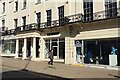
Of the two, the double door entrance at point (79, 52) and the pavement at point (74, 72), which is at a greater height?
the double door entrance at point (79, 52)

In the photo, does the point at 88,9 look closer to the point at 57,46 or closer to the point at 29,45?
the point at 57,46

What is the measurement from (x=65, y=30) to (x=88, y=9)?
402 cm

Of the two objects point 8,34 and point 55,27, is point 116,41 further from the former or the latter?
point 8,34

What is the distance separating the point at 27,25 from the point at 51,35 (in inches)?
252

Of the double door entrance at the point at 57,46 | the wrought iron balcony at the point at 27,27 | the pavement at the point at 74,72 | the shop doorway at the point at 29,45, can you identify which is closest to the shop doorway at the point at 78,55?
the double door entrance at the point at 57,46

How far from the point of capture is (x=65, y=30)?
2819 centimetres

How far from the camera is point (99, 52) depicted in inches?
942

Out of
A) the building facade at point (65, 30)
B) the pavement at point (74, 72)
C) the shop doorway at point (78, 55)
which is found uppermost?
the building facade at point (65, 30)

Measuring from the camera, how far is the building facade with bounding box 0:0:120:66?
75.5 feet

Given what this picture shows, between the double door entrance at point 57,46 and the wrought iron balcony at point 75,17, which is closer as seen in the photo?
the wrought iron balcony at point 75,17

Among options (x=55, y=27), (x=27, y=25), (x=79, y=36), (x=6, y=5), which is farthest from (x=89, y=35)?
(x=6, y=5)

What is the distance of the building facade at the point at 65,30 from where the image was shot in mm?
23000

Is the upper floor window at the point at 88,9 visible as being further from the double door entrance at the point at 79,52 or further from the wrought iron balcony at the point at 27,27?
the wrought iron balcony at the point at 27,27

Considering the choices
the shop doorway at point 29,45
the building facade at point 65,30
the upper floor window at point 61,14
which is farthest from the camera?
the shop doorway at point 29,45
